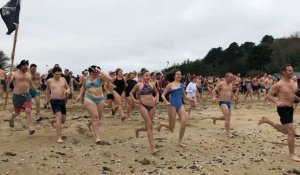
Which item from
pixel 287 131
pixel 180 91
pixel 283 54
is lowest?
pixel 287 131

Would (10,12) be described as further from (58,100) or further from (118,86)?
(58,100)

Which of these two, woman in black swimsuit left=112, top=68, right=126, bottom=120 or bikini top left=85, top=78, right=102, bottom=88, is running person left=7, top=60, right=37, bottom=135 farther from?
woman in black swimsuit left=112, top=68, right=126, bottom=120

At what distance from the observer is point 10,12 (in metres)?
15.1

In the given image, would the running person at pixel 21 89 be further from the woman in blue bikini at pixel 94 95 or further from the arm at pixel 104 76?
the arm at pixel 104 76

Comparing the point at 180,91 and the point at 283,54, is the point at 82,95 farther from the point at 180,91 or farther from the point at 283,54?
the point at 283,54

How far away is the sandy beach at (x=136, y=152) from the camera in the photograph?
8.43m

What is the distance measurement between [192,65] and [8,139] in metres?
62.2

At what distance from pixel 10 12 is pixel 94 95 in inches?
260

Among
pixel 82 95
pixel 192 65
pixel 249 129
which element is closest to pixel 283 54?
pixel 192 65

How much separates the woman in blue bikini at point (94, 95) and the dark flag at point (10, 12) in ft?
19.3

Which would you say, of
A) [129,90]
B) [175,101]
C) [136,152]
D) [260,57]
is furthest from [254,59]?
[136,152]

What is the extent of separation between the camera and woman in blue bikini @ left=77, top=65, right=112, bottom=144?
395 inches

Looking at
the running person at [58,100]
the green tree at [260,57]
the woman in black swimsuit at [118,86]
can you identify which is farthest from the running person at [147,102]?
the green tree at [260,57]

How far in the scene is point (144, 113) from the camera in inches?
372
